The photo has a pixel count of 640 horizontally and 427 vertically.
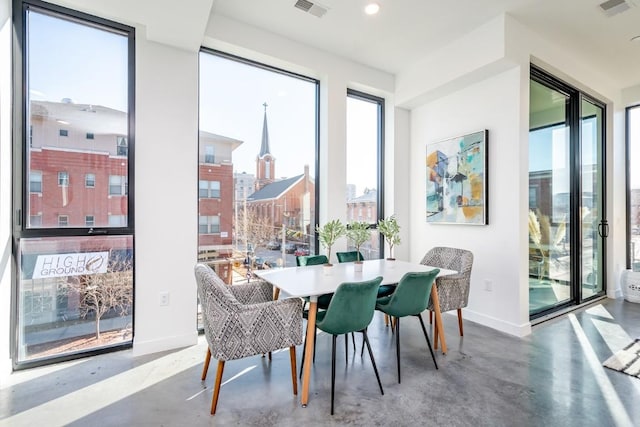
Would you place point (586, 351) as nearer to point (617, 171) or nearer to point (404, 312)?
point (404, 312)

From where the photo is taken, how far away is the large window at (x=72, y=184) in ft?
8.51

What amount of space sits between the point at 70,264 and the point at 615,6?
18.7 feet

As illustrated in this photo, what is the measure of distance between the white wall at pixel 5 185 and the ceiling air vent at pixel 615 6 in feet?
17.3

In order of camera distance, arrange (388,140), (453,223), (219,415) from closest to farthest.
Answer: (219,415) → (453,223) → (388,140)

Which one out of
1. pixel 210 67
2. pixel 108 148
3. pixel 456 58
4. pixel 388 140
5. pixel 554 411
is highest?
pixel 456 58

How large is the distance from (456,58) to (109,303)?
4.59m

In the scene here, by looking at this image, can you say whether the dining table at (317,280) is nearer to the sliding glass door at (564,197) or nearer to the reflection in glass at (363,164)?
the reflection in glass at (363,164)

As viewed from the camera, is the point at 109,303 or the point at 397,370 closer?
the point at 397,370

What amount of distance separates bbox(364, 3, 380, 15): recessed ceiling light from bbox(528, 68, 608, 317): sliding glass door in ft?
6.82

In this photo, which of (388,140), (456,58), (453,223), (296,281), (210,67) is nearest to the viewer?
(296,281)

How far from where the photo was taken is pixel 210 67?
340 centimetres

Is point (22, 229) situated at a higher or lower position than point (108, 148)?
lower

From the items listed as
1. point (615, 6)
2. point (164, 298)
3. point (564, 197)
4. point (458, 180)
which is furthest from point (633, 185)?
point (164, 298)

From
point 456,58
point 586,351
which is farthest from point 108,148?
point 586,351
